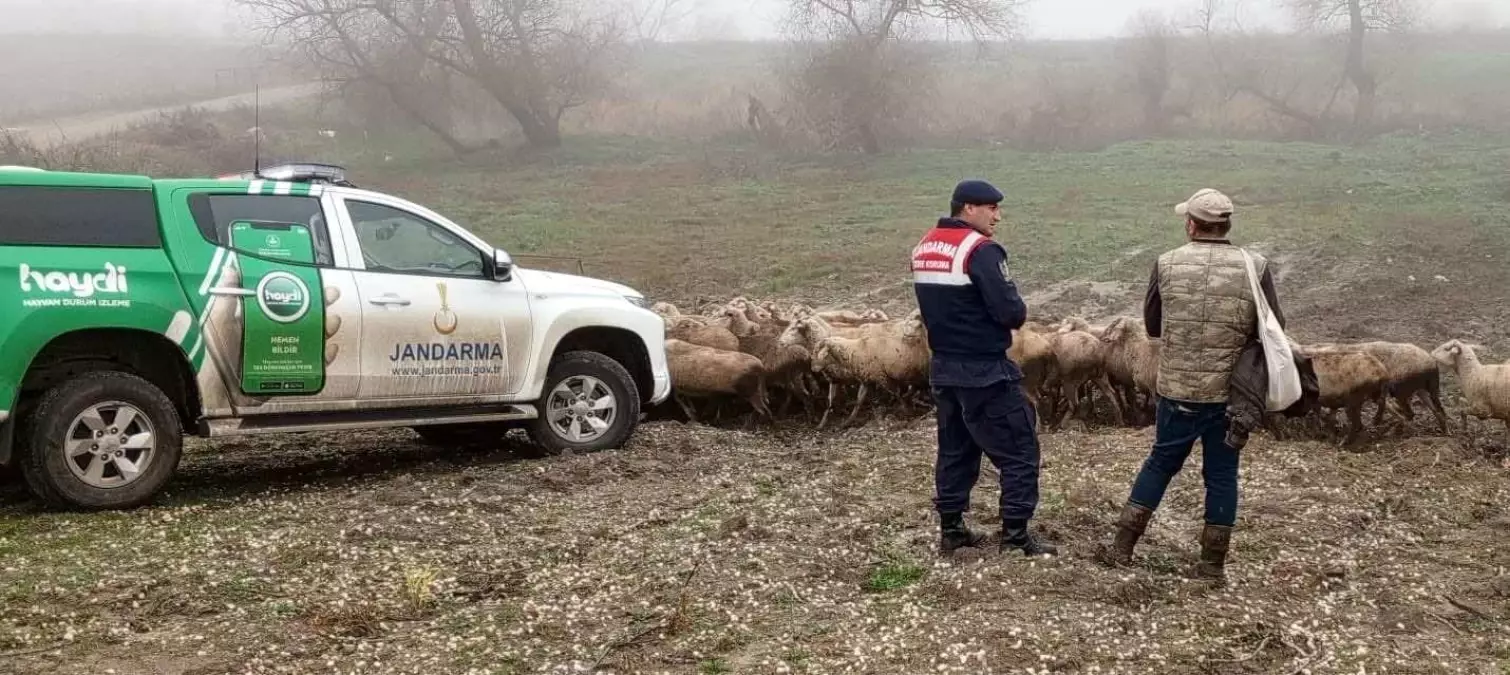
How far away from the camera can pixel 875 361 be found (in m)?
11.5

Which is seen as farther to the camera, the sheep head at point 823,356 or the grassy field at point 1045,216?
the grassy field at point 1045,216

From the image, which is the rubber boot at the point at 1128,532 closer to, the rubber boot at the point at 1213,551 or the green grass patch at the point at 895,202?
the rubber boot at the point at 1213,551

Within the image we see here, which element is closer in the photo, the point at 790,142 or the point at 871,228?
the point at 871,228

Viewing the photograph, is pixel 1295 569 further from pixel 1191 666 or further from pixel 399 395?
pixel 399 395

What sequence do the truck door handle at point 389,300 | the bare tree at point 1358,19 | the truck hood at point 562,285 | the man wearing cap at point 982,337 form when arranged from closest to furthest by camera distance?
the man wearing cap at point 982,337
the truck door handle at point 389,300
the truck hood at point 562,285
the bare tree at point 1358,19

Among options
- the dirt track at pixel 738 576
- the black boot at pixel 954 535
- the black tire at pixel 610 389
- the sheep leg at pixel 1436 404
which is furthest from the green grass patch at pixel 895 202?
the black boot at pixel 954 535

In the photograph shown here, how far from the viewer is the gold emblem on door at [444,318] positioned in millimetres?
9016

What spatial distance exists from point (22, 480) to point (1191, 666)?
7.72 m

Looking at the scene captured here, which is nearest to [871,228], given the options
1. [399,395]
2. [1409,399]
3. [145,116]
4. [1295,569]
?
[1409,399]

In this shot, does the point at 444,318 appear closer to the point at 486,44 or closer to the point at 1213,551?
the point at 1213,551

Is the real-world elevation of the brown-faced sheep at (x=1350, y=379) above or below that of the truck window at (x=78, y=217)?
below

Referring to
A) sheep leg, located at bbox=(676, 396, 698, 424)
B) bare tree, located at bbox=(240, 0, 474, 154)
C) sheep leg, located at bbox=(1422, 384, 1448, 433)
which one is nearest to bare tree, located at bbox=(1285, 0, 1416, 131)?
bare tree, located at bbox=(240, 0, 474, 154)

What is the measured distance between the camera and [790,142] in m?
38.0

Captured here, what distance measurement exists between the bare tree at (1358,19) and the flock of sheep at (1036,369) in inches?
1260
